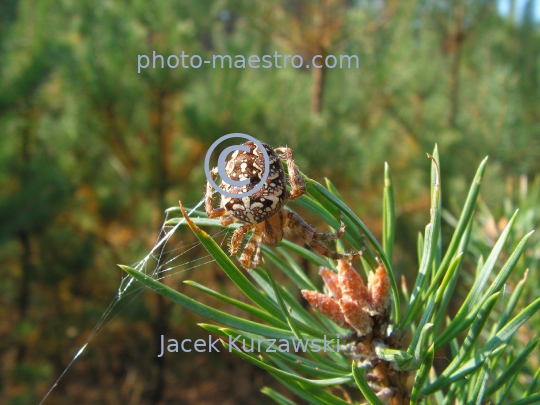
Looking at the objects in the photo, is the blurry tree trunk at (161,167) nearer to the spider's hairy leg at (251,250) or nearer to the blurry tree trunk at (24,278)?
the blurry tree trunk at (24,278)

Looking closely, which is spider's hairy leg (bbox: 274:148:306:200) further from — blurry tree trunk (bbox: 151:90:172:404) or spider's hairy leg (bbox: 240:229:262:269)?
blurry tree trunk (bbox: 151:90:172:404)

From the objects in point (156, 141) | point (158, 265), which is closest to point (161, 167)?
point (156, 141)

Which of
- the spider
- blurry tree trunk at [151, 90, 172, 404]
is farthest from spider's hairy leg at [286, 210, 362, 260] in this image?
blurry tree trunk at [151, 90, 172, 404]

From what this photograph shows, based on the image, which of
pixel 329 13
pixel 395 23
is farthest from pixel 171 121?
pixel 395 23

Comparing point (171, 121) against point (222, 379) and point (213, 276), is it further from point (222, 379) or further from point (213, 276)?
point (222, 379)

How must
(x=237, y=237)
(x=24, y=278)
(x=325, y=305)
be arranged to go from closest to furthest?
(x=325, y=305) → (x=237, y=237) → (x=24, y=278)

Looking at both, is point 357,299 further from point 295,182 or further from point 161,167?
point 161,167
